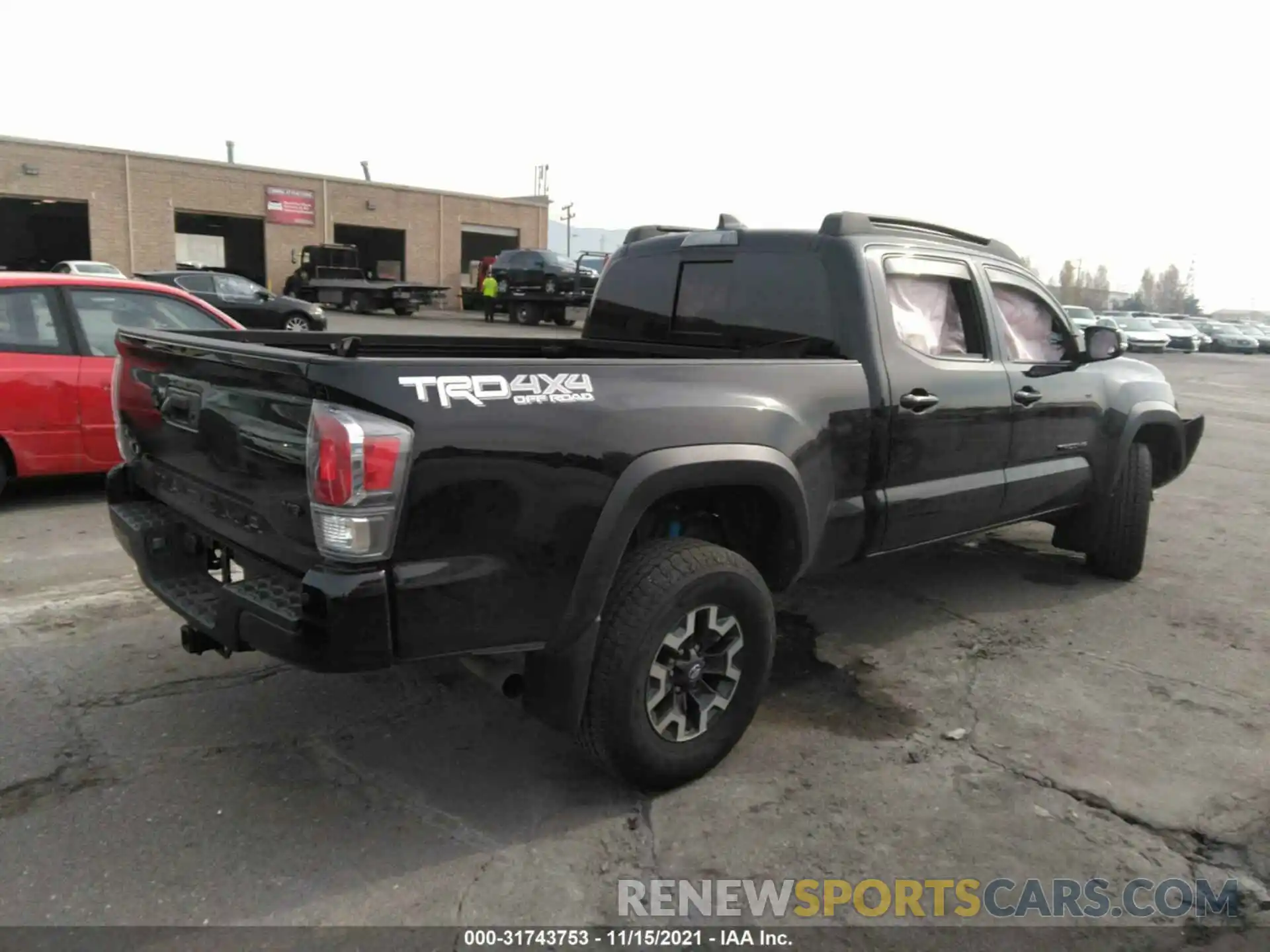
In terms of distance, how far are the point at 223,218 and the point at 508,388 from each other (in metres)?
40.5

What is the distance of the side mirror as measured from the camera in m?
5.00

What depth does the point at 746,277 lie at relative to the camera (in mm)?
4328

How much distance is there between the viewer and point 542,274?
94.2 feet

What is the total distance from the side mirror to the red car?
19.1 feet

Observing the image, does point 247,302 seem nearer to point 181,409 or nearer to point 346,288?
point 346,288

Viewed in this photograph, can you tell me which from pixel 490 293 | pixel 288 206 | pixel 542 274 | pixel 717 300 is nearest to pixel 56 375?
pixel 717 300

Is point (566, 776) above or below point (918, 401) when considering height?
below

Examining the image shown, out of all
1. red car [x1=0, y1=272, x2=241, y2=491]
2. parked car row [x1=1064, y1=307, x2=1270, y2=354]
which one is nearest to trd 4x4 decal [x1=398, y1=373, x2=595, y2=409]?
→ red car [x1=0, y1=272, x2=241, y2=491]

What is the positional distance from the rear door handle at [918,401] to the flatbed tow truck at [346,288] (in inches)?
1130

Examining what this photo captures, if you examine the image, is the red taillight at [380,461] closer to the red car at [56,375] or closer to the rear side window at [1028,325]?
the rear side window at [1028,325]

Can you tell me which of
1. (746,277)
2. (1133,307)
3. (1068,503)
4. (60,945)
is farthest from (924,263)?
(1133,307)

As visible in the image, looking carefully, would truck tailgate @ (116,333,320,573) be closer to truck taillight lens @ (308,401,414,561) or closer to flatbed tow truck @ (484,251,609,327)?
truck taillight lens @ (308,401,414,561)

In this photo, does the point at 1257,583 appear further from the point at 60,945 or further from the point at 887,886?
the point at 60,945

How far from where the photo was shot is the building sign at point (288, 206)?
123ft
